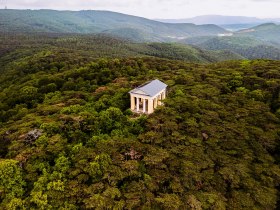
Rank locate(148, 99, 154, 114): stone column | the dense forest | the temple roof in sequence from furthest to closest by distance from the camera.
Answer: the temple roof
locate(148, 99, 154, 114): stone column
the dense forest

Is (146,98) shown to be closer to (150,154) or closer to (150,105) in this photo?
(150,105)

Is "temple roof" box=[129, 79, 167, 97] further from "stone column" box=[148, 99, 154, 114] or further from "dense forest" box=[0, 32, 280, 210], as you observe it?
"dense forest" box=[0, 32, 280, 210]

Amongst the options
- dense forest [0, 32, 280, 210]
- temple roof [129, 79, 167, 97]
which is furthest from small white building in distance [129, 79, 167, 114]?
dense forest [0, 32, 280, 210]

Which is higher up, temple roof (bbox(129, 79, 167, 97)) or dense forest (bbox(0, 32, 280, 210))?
temple roof (bbox(129, 79, 167, 97))

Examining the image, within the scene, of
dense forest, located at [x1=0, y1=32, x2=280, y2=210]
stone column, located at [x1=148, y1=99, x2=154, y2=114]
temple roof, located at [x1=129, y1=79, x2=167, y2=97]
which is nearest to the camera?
dense forest, located at [x1=0, y1=32, x2=280, y2=210]

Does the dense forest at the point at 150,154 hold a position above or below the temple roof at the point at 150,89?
below

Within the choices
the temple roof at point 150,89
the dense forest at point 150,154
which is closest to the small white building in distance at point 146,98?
the temple roof at point 150,89

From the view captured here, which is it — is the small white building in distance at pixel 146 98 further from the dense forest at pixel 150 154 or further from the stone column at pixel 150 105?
the dense forest at pixel 150 154

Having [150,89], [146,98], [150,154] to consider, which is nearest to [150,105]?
[146,98]
